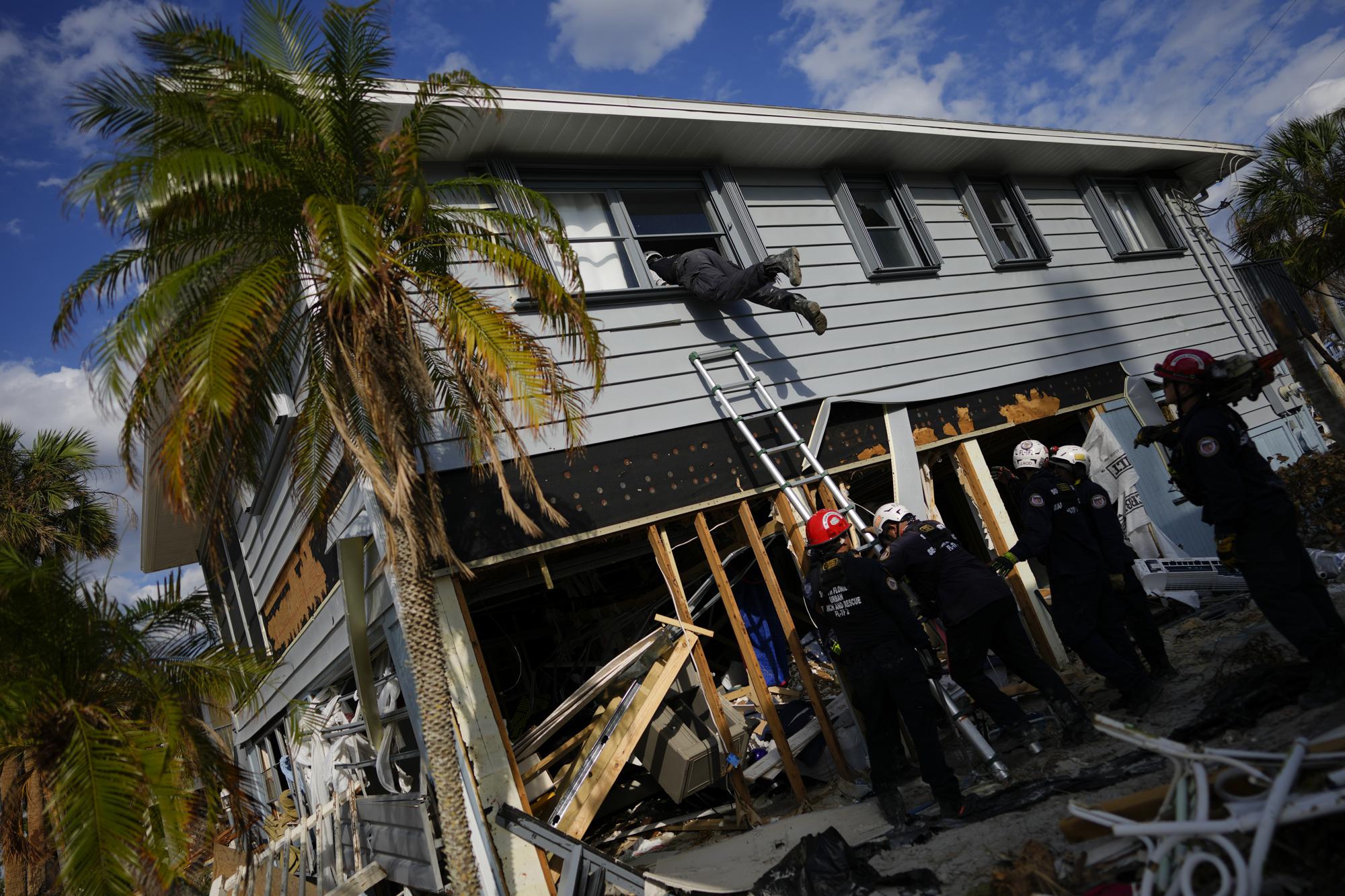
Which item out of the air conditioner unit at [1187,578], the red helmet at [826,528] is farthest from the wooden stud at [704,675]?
the air conditioner unit at [1187,578]

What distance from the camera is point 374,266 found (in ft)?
15.3

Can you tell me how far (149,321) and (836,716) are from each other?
19.6 ft

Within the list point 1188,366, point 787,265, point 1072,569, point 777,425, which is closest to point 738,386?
point 777,425

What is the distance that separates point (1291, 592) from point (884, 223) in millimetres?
6413

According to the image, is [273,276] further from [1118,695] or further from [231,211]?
[1118,695]

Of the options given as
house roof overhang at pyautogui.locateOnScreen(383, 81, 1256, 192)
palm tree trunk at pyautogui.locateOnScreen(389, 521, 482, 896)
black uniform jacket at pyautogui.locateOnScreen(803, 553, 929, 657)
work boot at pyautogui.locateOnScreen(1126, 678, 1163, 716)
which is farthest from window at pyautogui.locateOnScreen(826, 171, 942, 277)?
palm tree trunk at pyautogui.locateOnScreen(389, 521, 482, 896)

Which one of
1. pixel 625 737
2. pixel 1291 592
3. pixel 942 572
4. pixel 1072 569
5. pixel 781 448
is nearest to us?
pixel 1291 592

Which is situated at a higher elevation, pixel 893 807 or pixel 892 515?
pixel 892 515

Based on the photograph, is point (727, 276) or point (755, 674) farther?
point (727, 276)

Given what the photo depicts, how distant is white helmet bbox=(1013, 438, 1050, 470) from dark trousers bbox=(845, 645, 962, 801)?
1.92 m

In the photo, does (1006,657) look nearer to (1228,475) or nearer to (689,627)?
(1228,475)

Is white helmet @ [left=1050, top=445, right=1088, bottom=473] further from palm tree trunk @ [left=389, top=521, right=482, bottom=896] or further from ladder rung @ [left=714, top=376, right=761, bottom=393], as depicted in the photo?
palm tree trunk @ [left=389, top=521, right=482, bottom=896]

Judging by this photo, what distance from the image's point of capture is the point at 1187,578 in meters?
8.51

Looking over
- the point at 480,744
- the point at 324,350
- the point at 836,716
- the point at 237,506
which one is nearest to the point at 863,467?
the point at 836,716
